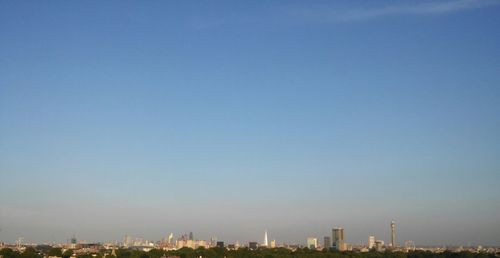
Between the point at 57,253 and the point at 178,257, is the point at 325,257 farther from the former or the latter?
the point at 57,253

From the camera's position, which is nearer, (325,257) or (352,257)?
(325,257)

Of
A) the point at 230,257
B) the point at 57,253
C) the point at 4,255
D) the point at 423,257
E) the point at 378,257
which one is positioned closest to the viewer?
the point at 4,255

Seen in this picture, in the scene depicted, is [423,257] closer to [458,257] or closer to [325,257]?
[458,257]

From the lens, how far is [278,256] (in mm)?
115375

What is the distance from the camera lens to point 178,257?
111 m

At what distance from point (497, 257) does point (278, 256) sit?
4879 cm

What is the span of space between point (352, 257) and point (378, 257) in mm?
7598

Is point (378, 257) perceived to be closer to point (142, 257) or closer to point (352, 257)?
point (352, 257)

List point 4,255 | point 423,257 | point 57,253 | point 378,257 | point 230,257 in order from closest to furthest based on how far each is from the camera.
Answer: point 4,255, point 230,257, point 57,253, point 378,257, point 423,257

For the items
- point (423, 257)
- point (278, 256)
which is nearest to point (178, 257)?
point (278, 256)

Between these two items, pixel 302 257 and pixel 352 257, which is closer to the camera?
pixel 302 257

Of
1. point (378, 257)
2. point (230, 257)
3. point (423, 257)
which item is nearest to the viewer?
point (230, 257)

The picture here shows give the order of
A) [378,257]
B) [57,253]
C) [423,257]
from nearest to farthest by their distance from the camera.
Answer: [57,253], [378,257], [423,257]

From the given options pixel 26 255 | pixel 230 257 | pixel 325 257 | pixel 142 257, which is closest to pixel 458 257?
pixel 325 257
